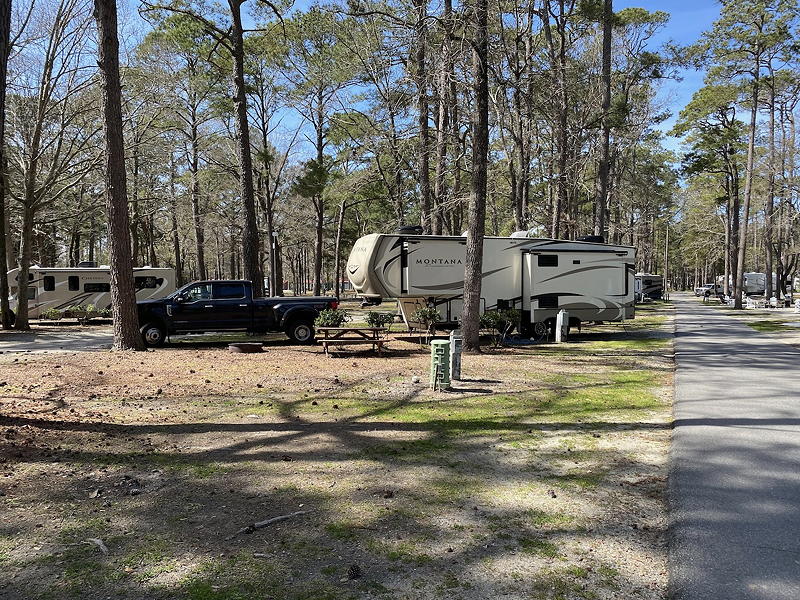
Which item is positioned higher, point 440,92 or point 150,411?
point 440,92

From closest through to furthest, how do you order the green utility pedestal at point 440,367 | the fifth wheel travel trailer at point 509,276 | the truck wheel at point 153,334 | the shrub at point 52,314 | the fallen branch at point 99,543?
the fallen branch at point 99,543, the green utility pedestal at point 440,367, the truck wheel at point 153,334, the fifth wheel travel trailer at point 509,276, the shrub at point 52,314

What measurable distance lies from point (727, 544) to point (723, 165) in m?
45.5

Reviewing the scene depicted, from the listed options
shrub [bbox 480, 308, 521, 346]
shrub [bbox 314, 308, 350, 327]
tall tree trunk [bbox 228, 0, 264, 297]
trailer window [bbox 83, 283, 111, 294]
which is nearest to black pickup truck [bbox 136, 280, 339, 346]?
tall tree trunk [bbox 228, 0, 264, 297]

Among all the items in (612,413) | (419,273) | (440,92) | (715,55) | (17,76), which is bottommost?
(612,413)

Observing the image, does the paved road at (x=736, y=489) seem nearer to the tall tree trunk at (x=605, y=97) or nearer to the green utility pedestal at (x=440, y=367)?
the green utility pedestal at (x=440, y=367)

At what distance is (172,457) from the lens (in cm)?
550

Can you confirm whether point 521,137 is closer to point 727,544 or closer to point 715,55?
point 727,544

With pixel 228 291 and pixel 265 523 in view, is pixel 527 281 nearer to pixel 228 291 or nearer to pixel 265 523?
pixel 228 291

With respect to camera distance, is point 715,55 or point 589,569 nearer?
point 589,569

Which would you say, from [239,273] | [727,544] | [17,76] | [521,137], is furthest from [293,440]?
[239,273]

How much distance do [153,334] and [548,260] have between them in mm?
11712

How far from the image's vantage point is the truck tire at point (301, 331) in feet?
51.9

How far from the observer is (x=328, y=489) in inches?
184

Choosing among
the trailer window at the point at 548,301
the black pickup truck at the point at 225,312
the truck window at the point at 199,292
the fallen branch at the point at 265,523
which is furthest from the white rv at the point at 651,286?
the fallen branch at the point at 265,523
